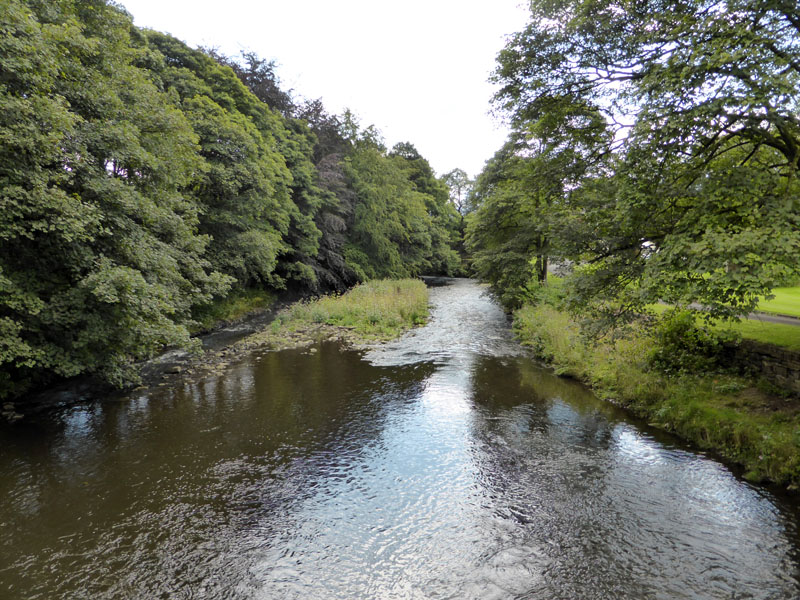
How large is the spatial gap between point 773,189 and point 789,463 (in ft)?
14.4

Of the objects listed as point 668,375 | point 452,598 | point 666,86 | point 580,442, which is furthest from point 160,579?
point 668,375

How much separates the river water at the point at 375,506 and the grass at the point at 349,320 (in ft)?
25.0

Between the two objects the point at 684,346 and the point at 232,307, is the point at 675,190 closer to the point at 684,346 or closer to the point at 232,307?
the point at 684,346

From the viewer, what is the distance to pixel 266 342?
680 inches

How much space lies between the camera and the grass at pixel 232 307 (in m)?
19.8

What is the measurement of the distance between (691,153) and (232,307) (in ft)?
68.5

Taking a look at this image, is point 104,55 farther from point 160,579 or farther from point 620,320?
point 620,320

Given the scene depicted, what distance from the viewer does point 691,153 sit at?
7746 mm

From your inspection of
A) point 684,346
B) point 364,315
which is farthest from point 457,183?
point 684,346

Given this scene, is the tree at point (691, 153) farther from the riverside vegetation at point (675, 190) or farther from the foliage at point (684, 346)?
the foliage at point (684, 346)

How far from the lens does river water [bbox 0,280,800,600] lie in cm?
480

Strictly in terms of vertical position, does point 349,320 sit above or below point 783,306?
below

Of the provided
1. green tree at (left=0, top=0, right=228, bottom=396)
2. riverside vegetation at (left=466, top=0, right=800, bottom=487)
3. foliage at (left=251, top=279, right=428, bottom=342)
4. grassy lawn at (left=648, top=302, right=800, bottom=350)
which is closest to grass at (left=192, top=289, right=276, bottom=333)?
foliage at (left=251, top=279, right=428, bottom=342)

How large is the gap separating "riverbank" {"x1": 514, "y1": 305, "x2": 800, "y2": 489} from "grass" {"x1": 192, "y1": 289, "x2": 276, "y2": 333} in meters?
15.3
